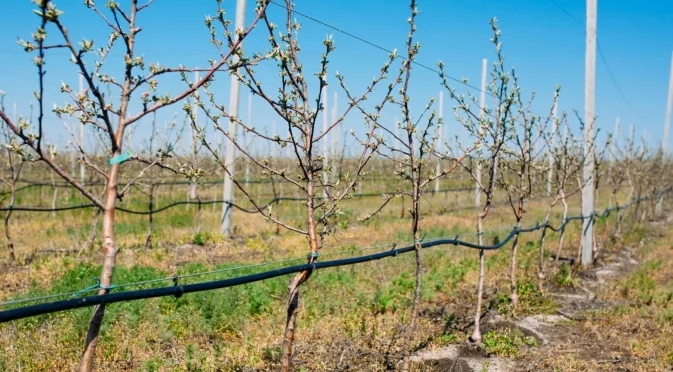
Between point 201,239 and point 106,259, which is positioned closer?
point 106,259

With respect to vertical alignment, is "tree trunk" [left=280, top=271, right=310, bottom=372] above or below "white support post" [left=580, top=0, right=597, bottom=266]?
below

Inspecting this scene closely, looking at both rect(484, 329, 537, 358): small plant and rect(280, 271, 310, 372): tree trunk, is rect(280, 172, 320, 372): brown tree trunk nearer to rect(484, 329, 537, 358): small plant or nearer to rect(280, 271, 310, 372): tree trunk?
rect(280, 271, 310, 372): tree trunk

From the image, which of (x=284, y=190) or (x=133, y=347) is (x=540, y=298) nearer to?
(x=133, y=347)

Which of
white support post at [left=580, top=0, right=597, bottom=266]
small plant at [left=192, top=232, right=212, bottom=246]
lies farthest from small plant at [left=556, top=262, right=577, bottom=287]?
small plant at [left=192, top=232, right=212, bottom=246]

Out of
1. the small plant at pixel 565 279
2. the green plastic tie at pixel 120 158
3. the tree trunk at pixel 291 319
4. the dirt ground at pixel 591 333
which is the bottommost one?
the dirt ground at pixel 591 333

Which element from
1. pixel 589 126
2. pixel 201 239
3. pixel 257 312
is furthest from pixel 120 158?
pixel 201 239

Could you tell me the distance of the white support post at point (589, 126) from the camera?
27.2ft

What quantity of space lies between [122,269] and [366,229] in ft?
23.5

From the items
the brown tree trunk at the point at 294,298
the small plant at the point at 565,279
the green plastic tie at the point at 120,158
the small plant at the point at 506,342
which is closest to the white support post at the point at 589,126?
the small plant at the point at 565,279

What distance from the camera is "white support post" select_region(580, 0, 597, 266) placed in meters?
8.28

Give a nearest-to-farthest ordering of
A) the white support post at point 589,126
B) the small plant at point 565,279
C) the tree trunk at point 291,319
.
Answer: the tree trunk at point 291,319 < the small plant at point 565,279 < the white support post at point 589,126

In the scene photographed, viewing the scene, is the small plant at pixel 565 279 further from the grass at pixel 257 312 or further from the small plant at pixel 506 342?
the small plant at pixel 506 342

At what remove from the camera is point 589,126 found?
27.1ft

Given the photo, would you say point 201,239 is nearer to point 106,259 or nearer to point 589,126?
point 589,126
